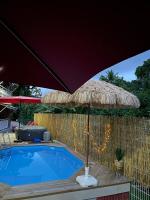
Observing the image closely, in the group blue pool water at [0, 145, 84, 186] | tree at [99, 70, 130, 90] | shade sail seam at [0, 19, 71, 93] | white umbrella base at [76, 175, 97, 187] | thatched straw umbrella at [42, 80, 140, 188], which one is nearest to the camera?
shade sail seam at [0, 19, 71, 93]

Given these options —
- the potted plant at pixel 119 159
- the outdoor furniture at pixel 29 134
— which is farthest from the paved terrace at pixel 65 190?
the outdoor furniture at pixel 29 134

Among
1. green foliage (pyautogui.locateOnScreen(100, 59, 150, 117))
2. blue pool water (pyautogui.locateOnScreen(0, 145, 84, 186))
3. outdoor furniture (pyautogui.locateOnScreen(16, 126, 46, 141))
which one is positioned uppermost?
green foliage (pyautogui.locateOnScreen(100, 59, 150, 117))

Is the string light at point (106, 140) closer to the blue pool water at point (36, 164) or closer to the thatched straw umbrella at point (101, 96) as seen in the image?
the blue pool water at point (36, 164)

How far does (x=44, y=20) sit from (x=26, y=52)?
79cm

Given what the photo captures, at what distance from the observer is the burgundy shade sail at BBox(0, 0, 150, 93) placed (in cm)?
Result: 134

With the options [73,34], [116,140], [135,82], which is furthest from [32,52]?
[135,82]

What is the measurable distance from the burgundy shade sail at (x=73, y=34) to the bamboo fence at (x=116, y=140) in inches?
199

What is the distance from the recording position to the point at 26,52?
91.7 inches

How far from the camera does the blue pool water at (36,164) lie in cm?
833

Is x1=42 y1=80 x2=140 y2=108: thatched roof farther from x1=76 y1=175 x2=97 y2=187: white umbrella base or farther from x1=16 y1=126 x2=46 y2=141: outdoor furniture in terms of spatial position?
x1=16 y1=126 x2=46 y2=141: outdoor furniture

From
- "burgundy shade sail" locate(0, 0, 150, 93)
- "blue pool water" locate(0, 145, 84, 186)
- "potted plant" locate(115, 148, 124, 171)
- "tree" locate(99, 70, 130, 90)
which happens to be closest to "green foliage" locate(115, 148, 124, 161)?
"potted plant" locate(115, 148, 124, 171)

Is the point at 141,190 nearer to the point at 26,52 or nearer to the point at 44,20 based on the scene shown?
the point at 26,52

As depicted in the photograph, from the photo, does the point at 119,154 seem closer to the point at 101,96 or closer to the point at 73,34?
the point at 101,96

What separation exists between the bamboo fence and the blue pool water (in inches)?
32.8
